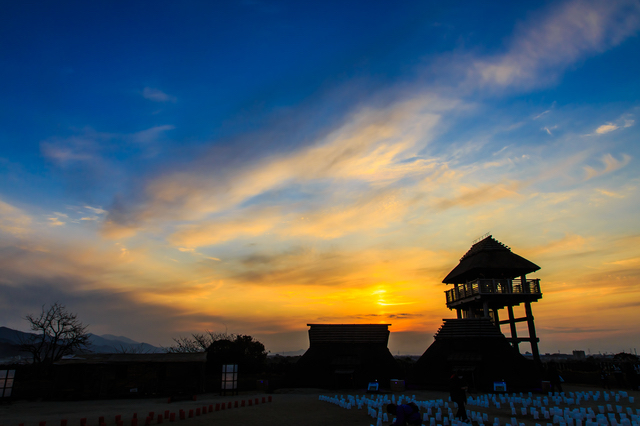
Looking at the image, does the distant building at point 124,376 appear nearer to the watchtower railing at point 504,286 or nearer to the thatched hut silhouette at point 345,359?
the thatched hut silhouette at point 345,359

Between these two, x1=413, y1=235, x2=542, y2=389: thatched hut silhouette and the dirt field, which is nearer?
the dirt field

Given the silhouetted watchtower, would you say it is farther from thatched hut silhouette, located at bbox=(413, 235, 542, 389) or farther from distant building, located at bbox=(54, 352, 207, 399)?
distant building, located at bbox=(54, 352, 207, 399)

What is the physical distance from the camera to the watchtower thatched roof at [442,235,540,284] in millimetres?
30422

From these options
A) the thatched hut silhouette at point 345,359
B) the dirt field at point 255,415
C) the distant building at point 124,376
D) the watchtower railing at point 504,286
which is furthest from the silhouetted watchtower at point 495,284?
the distant building at point 124,376

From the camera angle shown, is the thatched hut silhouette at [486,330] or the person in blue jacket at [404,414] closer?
the person in blue jacket at [404,414]

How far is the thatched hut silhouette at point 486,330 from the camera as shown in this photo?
83.3ft

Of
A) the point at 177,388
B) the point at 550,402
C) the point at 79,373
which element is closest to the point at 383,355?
the point at 550,402

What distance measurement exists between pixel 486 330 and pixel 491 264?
6.00 meters

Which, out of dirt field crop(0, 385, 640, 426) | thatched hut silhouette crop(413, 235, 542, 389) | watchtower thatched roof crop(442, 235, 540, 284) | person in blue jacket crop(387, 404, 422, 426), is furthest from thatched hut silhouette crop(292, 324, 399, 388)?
person in blue jacket crop(387, 404, 422, 426)

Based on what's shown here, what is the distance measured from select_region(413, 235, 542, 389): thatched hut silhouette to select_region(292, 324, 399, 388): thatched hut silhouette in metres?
2.99

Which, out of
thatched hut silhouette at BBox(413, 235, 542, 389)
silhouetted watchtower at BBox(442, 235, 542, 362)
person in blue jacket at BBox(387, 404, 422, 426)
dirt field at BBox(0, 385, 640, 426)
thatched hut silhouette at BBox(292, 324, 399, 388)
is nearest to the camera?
person in blue jacket at BBox(387, 404, 422, 426)

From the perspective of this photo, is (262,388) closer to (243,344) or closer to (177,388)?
(177,388)

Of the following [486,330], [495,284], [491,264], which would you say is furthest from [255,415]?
[491,264]

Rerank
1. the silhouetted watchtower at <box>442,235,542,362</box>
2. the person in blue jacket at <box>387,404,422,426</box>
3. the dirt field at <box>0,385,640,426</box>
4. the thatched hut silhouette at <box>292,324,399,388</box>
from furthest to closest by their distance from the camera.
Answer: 1. the silhouetted watchtower at <box>442,235,542,362</box>
2. the thatched hut silhouette at <box>292,324,399,388</box>
3. the dirt field at <box>0,385,640,426</box>
4. the person in blue jacket at <box>387,404,422,426</box>
